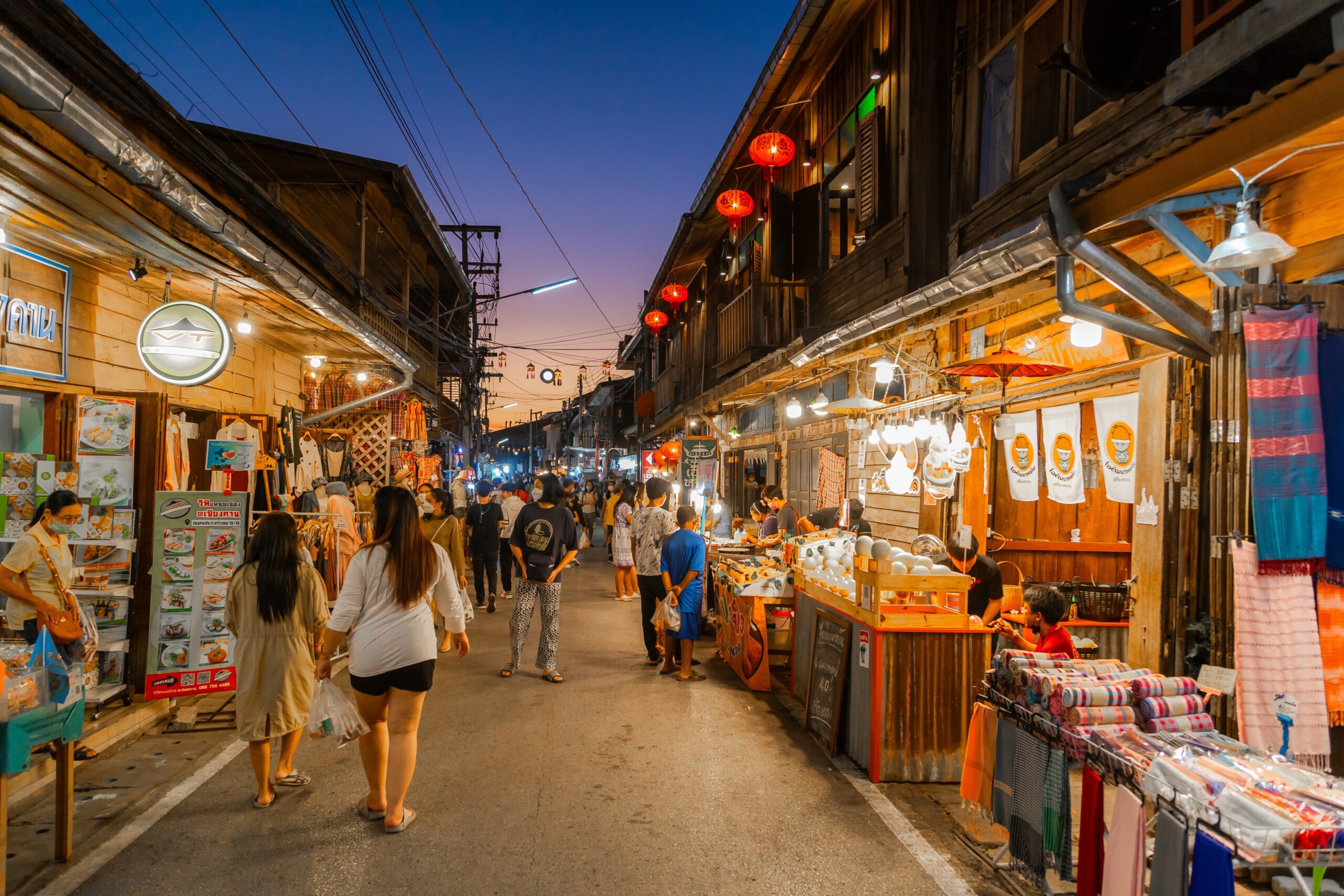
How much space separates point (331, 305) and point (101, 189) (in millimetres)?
3272

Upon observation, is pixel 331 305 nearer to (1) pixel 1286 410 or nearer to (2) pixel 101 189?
(2) pixel 101 189

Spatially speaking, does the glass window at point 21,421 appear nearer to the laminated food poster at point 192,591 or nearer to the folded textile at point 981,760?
A: the laminated food poster at point 192,591

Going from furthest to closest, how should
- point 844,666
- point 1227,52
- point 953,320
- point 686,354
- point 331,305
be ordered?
point 686,354 < point 953,320 < point 331,305 < point 844,666 < point 1227,52

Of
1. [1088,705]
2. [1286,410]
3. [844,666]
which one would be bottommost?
[844,666]

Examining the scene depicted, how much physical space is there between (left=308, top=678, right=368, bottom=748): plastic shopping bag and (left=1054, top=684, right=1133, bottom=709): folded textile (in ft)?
13.2

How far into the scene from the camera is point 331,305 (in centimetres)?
796

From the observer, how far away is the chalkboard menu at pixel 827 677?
5930 mm

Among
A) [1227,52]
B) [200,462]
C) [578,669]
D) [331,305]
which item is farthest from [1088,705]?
[200,462]

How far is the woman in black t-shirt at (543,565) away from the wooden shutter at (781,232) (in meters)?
6.85

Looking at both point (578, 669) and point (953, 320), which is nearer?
point (578, 669)

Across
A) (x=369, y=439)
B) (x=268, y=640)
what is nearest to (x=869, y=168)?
(x=268, y=640)

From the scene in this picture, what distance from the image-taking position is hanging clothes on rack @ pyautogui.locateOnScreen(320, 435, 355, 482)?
43.9 feet

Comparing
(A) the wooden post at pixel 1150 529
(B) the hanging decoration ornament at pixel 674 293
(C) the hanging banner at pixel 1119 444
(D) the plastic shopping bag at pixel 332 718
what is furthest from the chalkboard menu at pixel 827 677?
(B) the hanging decoration ornament at pixel 674 293

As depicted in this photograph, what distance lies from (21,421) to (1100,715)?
8150 millimetres
